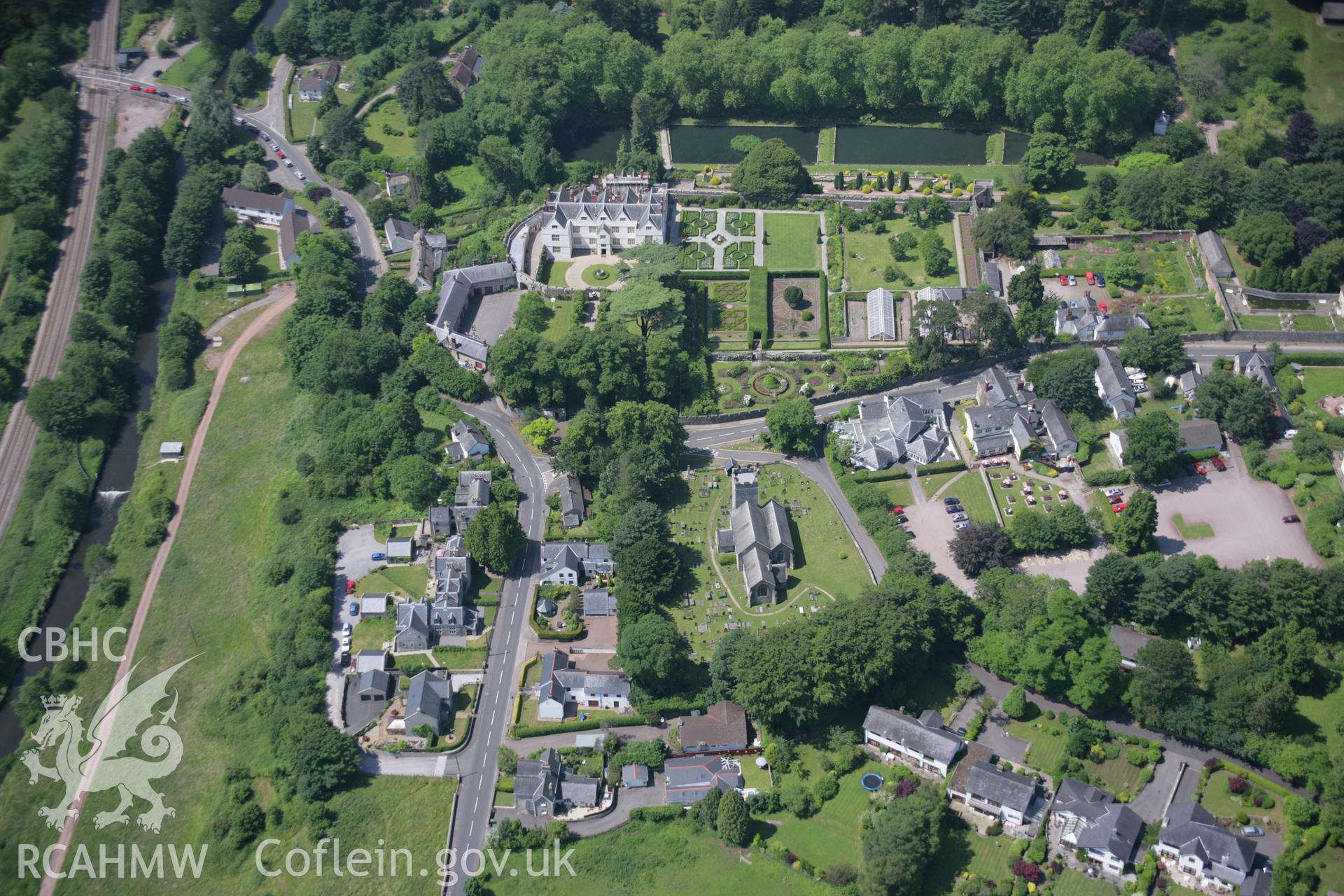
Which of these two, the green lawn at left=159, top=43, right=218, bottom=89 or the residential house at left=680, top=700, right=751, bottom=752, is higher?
the green lawn at left=159, top=43, right=218, bottom=89

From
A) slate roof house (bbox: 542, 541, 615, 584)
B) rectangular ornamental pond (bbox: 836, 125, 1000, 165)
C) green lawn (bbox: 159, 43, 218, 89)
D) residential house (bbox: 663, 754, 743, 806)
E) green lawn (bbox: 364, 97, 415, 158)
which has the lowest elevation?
residential house (bbox: 663, 754, 743, 806)

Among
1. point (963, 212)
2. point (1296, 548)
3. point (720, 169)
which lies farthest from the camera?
point (720, 169)

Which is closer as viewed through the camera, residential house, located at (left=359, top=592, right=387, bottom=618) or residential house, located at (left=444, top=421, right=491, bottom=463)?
residential house, located at (left=359, top=592, right=387, bottom=618)

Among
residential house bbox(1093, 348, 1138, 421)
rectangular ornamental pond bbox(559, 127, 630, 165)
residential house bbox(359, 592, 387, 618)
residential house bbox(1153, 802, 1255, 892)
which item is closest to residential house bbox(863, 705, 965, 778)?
residential house bbox(1153, 802, 1255, 892)

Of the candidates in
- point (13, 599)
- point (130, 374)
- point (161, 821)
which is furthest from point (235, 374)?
point (161, 821)

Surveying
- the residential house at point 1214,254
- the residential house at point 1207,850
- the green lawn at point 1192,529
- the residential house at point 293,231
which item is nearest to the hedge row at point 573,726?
the residential house at point 1207,850

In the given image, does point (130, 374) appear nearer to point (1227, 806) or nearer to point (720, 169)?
point (720, 169)

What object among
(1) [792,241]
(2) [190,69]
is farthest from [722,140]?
(2) [190,69]

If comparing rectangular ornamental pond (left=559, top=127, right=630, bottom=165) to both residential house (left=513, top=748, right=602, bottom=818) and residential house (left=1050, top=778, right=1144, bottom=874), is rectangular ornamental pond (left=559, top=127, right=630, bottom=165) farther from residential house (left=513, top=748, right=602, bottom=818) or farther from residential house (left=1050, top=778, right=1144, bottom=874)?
residential house (left=1050, top=778, right=1144, bottom=874)
